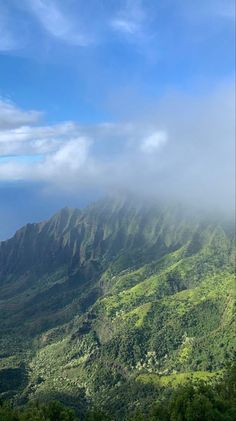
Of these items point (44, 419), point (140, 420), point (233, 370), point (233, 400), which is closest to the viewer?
point (44, 419)

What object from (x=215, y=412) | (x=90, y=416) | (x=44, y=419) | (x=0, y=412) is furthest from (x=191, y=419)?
(x=0, y=412)

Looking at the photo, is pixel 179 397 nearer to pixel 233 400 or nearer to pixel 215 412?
pixel 215 412

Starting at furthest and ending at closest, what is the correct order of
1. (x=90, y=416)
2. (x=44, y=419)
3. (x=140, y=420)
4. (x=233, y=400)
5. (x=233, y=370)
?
(x=233, y=370) → (x=233, y=400) → (x=90, y=416) → (x=140, y=420) → (x=44, y=419)

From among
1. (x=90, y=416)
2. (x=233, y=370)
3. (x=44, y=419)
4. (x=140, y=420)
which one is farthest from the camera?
(x=233, y=370)

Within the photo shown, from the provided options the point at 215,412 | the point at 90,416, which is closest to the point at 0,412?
the point at 90,416

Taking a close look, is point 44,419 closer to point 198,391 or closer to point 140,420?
point 140,420

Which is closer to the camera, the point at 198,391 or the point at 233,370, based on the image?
the point at 198,391

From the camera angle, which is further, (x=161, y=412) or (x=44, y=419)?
(x=161, y=412)

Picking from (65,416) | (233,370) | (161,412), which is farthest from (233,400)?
(65,416)

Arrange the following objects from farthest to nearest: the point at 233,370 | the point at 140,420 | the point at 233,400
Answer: the point at 233,370 → the point at 233,400 → the point at 140,420
